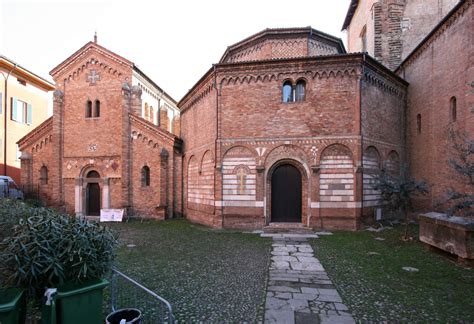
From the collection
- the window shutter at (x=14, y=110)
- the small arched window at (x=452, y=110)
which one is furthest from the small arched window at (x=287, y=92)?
the window shutter at (x=14, y=110)

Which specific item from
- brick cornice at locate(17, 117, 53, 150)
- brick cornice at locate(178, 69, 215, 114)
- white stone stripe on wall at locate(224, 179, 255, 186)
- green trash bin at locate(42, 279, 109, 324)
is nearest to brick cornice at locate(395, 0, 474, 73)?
brick cornice at locate(178, 69, 215, 114)

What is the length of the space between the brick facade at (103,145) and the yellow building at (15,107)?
656cm

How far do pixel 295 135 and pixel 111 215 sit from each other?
1136 cm

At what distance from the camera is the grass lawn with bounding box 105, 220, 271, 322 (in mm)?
4910

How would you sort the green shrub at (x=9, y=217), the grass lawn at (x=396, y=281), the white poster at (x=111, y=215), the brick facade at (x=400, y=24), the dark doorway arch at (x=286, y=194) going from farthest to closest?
the brick facade at (x=400, y=24), the white poster at (x=111, y=215), the dark doorway arch at (x=286, y=194), the green shrub at (x=9, y=217), the grass lawn at (x=396, y=281)

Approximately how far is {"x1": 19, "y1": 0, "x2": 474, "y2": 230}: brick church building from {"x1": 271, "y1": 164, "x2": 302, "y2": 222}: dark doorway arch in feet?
0.16

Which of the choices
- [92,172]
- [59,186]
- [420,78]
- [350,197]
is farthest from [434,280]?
[59,186]

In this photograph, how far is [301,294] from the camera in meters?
5.52

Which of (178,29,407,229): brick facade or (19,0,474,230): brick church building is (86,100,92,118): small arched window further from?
(178,29,407,229): brick facade

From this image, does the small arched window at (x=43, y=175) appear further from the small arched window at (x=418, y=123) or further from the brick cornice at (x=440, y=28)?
the brick cornice at (x=440, y=28)

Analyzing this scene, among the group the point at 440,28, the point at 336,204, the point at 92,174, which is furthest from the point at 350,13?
the point at 92,174

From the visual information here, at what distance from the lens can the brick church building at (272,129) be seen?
471 inches

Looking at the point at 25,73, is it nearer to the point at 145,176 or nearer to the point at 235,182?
the point at 145,176

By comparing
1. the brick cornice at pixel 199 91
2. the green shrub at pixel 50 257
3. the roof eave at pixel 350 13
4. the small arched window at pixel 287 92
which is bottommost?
the green shrub at pixel 50 257
